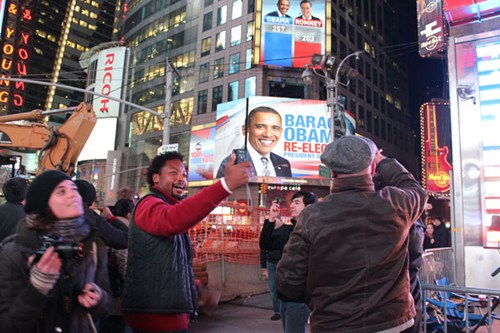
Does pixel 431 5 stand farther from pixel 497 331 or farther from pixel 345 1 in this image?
pixel 345 1

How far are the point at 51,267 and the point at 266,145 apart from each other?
40.0 metres

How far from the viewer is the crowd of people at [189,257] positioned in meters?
1.91

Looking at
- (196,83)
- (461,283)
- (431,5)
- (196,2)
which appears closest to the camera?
(461,283)

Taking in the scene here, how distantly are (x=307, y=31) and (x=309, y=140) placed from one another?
12536 mm

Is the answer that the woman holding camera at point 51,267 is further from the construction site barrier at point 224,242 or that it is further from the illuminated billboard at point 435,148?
the illuminated billboard at point 435,148

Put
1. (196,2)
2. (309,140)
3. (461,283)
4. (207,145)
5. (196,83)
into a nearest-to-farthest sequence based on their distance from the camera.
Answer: (461,283) < (309,140) < (207,145) < (196,83) < (196,2)

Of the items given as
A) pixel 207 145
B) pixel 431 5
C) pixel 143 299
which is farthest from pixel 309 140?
pixel 143 299

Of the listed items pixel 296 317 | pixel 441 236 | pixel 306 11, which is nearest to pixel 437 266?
pixel 441 236

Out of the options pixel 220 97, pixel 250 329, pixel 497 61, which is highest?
pixel 220 97

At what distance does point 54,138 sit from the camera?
467 inches

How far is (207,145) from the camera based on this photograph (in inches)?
1836

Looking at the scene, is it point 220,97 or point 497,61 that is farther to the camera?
point 220,97

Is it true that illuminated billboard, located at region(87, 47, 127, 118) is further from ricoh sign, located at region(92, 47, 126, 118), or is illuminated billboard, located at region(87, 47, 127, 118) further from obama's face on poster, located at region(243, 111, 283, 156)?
obama's face on poster, located at region(243, 111, 283, 156)

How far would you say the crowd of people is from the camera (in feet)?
6.27
